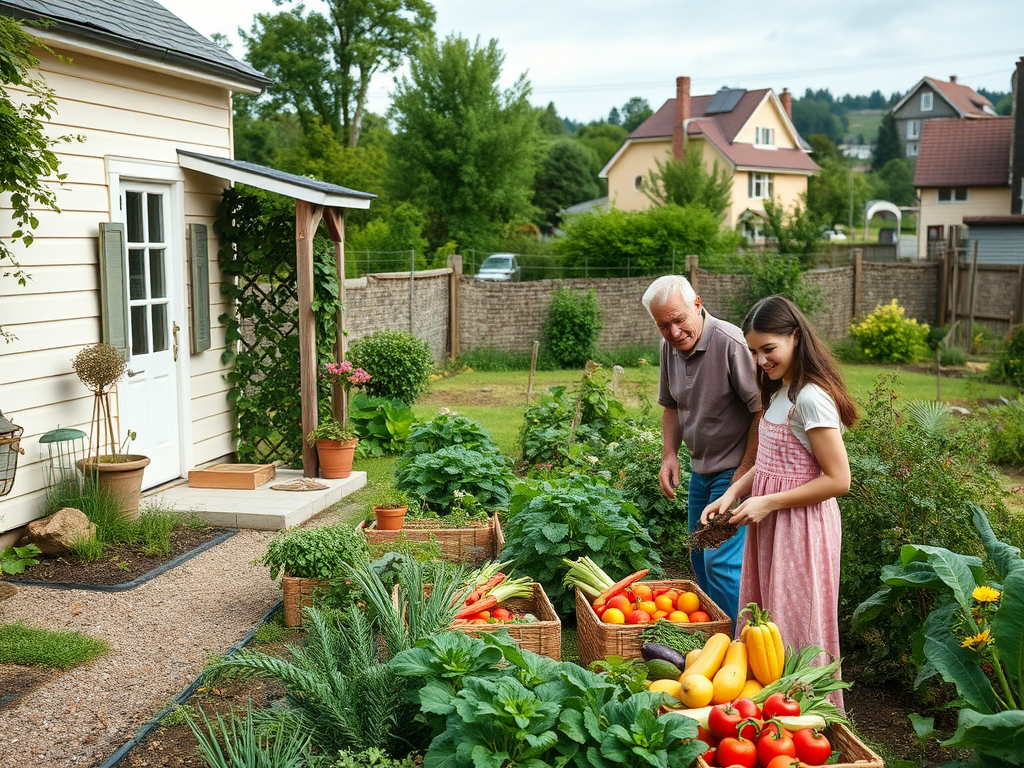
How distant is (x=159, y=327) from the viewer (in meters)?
7.84

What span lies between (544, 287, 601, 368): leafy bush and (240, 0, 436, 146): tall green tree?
76.7ft

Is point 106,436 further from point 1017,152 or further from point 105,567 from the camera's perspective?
point 1017,152

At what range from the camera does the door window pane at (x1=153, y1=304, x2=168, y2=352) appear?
7.79 metres

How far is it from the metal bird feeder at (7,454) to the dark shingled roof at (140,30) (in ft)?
8.80

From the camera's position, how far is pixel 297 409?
28.6 feet

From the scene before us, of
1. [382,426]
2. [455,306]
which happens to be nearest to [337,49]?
[455,306]

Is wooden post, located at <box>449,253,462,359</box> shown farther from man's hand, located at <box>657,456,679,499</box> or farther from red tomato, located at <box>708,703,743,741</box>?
red tomato, located at <box>708,703,743,741</box>

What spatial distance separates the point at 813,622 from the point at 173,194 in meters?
6.61

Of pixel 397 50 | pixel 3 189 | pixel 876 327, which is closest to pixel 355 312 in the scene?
pixel 3 189

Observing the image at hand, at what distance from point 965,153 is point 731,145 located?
963cm

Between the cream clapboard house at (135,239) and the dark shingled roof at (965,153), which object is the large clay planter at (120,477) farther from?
the dark shingled roof at (965,153)

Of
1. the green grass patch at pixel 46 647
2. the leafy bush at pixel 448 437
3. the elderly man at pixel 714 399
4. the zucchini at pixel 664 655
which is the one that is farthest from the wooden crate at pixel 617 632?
the leafy bush at pixel 448 437

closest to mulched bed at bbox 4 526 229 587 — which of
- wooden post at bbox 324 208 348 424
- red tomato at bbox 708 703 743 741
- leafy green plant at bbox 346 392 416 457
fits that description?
wooden post at bbox 324 208 348 424

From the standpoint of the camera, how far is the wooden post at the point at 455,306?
661 inches
